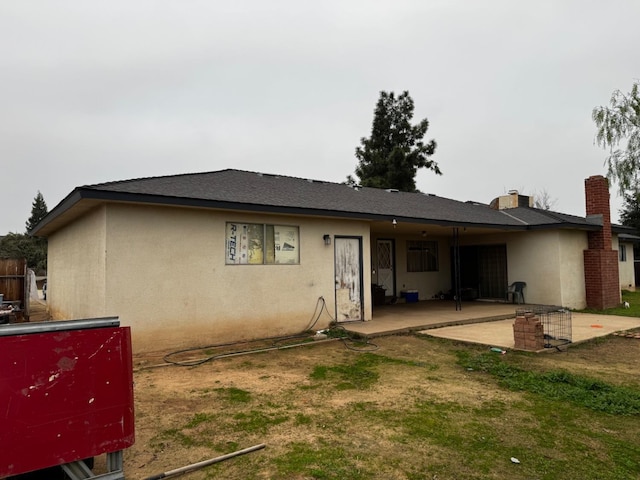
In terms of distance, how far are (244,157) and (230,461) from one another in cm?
2724

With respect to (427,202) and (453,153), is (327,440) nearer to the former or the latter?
(427,202)

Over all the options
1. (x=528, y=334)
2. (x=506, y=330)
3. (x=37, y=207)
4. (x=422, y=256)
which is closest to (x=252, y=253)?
(x=528, y=334)

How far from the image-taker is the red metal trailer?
2299mm

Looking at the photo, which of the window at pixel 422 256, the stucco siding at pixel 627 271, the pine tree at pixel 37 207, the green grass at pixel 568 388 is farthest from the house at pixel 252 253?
the pine tree at pixel 37 207

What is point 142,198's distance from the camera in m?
6.41

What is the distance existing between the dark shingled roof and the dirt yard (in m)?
2.80

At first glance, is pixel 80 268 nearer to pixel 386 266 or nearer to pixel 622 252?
pixel 386 266

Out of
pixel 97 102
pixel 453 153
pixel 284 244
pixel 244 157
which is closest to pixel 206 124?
pixel 97 102

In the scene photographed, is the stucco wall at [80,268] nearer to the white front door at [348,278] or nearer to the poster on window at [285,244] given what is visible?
the poster on window at [285,244]

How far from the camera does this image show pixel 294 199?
8945mm

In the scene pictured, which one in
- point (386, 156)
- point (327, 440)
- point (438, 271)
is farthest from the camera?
point (386, 156)

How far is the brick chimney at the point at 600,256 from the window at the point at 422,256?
511 centimetres

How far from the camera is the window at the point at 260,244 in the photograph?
7.75m

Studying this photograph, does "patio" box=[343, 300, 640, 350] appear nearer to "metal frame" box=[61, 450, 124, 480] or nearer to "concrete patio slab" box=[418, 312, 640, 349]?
"concrete patio slab" box=[418, 312, 640, 349]
